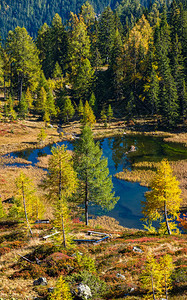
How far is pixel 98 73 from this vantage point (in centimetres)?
10194

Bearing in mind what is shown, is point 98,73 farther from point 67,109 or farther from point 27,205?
point 27,205

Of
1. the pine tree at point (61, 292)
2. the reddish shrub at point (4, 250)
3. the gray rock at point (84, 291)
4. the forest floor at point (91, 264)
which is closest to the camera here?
the pine tree at point (61, 292)

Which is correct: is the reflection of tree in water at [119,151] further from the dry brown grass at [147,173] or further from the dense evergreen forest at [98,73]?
the dense evergreen forest at [98,73]

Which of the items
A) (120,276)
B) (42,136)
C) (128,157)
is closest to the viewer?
(120,276)

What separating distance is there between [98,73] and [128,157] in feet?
176

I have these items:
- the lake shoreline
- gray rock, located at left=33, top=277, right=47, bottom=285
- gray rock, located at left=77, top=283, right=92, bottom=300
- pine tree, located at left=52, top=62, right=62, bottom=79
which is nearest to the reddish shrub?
gray rock, located at left=33, top=277, right=47, bottom=285

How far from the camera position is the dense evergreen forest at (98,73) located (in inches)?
3295

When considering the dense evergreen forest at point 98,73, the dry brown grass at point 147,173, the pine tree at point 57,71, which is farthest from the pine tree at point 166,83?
the pine tree at point 57,71

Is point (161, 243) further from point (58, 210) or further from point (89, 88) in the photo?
point (89, 88)

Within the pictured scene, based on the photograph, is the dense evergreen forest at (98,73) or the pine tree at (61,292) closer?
the pine tree at (61,292)

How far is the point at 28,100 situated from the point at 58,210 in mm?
73440

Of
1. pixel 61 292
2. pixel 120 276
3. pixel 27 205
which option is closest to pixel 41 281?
pixel 61 292

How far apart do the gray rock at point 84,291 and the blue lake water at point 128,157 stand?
66.3 feet

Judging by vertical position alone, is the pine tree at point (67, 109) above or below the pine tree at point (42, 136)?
above
